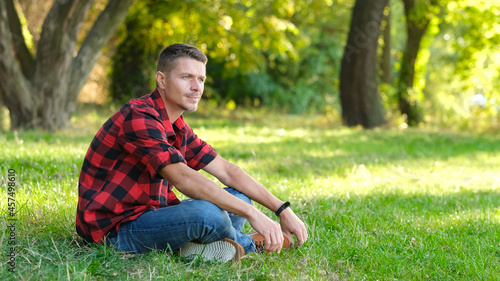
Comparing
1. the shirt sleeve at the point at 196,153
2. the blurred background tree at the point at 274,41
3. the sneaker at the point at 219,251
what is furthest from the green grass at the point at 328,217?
the blurred background tree at the point at 274,41

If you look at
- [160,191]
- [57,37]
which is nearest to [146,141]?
[160,191]

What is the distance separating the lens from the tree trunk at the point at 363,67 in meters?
13.5

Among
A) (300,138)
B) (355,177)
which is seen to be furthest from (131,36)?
(355,177)

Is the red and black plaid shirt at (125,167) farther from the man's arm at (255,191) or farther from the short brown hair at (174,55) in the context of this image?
the man's arm at (255,191)

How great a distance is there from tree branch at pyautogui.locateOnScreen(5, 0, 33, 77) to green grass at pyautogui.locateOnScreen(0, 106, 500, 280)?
2091 mm

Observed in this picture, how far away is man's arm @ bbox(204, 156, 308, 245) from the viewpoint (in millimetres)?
3430

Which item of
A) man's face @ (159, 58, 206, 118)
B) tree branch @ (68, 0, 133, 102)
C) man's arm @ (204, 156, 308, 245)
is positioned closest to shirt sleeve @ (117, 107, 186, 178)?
man's face @ (159, 58, 206, 118)

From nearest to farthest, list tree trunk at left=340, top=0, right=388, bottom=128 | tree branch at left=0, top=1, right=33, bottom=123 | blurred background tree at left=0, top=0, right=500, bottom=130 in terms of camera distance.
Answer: tree branch at left=0, top=1, right=33, bottom=123
tree trunk at left=340, top=0, right=388, bottom=128
blurred background tree at left=0, top=0, right=500, bottom=130

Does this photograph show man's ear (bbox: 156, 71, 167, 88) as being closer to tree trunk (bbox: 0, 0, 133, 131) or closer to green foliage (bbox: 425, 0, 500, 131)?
tree trunk (bbox: 0, 0, 133, 131)

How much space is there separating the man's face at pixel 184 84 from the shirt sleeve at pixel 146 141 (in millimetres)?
260

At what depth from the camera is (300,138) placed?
10.9 metres

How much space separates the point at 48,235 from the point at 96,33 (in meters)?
6.98

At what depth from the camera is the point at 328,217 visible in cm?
454

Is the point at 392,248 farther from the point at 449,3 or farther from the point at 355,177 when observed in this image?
the point at 449,3
